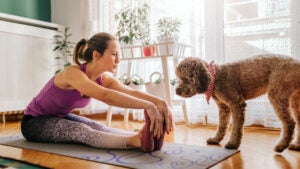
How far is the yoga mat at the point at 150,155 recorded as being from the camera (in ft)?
4.23

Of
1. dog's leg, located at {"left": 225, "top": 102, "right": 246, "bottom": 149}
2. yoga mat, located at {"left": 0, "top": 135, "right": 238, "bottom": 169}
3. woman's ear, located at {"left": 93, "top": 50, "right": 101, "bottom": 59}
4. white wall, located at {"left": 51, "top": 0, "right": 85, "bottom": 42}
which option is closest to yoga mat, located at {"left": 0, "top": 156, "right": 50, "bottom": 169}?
yoga mat, located at {"left": 0, "top": 135, "right": 238, "bottom": 169}

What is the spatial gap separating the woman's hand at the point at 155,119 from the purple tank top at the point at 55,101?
0.52 m

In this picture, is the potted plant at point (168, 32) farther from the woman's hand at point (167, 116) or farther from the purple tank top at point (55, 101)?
the woman's hand at point (167, 116)

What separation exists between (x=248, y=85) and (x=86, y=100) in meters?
0.91

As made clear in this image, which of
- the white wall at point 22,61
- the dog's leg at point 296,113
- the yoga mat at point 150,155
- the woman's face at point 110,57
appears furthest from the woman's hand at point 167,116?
the white wall at point 22,61

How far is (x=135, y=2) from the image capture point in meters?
3.05

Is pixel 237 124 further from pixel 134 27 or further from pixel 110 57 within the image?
pixel 134 27

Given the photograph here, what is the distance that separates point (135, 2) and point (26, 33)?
118 cm

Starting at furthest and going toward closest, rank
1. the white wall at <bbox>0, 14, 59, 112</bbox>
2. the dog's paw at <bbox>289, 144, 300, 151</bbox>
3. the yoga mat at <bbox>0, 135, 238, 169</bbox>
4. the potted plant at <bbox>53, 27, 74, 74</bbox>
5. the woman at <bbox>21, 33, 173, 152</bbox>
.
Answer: the potted plant at <bbox>53, 27, 74, 74</bbox> < the white wall at <bbox>0, 14, 59, 112</bbox> < the dog's paw at <bbox>289, 144, 300, 151</bbox> < the woman at <bbox>21, 33, 173, 152</bbox> < the yoga mat at <bbox>0, 135, 238, 169</bbox>

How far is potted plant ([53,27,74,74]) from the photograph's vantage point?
344 cm

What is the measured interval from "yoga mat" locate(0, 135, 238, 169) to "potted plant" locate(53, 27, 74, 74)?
6.07ft

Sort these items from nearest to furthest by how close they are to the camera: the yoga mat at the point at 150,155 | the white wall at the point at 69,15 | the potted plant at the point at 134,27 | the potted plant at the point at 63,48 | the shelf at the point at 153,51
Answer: the yoga mat at the point at 150,155, the shelf at the point at 153,51, the potted plant at the point at 134,27, the potted plant at the point at 63,48, the white wall at the point at 69,15

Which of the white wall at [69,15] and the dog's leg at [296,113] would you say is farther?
the white wall at [69,15]

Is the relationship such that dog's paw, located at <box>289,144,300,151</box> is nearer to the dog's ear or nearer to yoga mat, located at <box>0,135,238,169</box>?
yoga mat, located at <box>0,135,238,169</box>
